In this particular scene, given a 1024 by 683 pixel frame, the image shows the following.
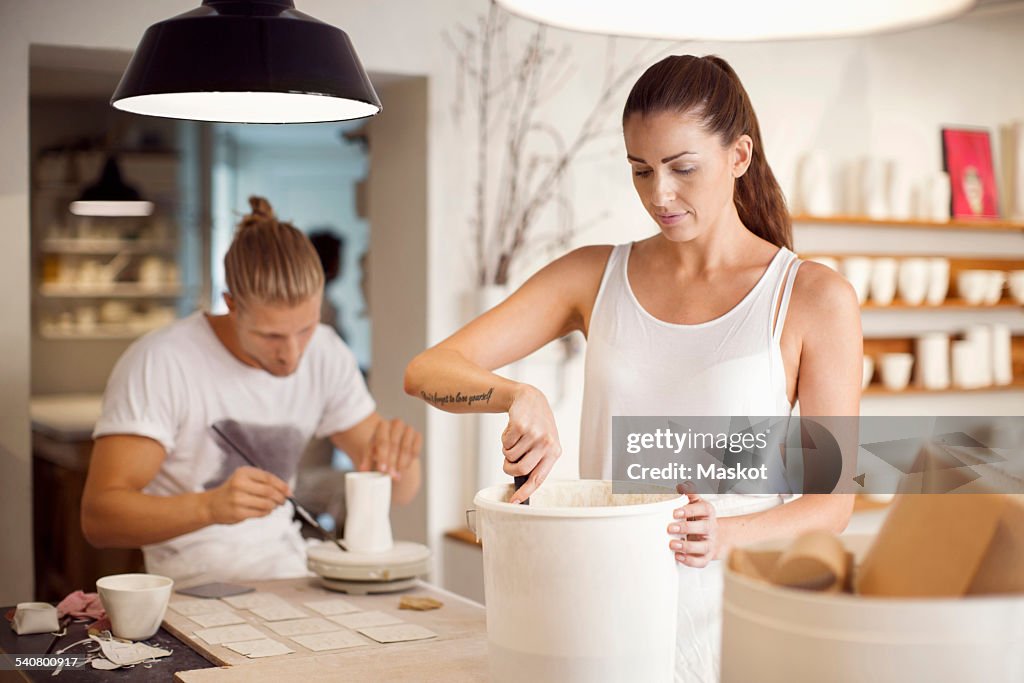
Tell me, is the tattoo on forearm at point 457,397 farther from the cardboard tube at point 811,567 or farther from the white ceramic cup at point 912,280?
the white ceramic cup at point 912,280

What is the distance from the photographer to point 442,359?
1748mm

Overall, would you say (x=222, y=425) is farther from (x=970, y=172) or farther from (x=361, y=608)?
(x=970, y=172)

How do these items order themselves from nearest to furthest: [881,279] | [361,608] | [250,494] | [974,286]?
[361,608] → [250,494] → [881,279] → [974,286]

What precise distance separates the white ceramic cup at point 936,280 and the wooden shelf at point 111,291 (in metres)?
4.92

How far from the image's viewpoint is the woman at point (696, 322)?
5.54 feet

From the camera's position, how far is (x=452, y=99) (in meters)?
3.54

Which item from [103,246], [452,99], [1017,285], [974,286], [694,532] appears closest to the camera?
[694,532]

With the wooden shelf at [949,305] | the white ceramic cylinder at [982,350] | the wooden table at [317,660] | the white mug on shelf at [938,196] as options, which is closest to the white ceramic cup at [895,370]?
the wooden shelf at [949,305]

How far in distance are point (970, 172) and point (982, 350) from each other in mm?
764

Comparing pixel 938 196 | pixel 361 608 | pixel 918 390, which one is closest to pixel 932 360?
pixel 918 390

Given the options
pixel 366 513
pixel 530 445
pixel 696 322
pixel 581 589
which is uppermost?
pixel 696 322

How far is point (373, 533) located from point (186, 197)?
572 centimetres

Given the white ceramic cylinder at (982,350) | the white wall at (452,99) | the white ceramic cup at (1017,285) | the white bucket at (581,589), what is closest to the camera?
the white bucket at (581,589)

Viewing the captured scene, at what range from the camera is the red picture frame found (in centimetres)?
462
